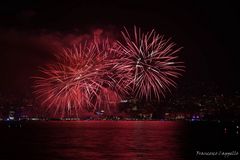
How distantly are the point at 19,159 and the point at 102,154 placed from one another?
899cm

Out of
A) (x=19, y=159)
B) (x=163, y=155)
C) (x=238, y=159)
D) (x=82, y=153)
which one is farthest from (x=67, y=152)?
(x=238, y=159)

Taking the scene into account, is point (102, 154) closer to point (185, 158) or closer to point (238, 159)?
point (185, 158)

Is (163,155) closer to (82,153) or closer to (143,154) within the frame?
(143,154)

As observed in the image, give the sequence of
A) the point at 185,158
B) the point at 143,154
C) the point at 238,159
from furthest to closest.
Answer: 1. the point at 143,154
2. the point at 185,158
3. the point at 238,159

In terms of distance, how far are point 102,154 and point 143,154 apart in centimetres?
455

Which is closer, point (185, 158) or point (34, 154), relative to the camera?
point (185, 158)

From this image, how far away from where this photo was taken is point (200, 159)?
146 ft

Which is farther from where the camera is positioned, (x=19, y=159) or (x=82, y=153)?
(x=82, y=153)

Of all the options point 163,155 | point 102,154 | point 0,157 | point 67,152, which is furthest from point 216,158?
point 0,157

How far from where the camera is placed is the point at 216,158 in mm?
42344

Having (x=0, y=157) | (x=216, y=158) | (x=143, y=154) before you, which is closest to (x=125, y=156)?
(x=143, y=154)

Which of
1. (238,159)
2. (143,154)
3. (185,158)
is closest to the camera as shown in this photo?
(238,159)

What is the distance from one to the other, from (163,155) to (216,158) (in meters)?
7.63

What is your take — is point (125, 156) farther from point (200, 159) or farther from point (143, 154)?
point (200, 159)
